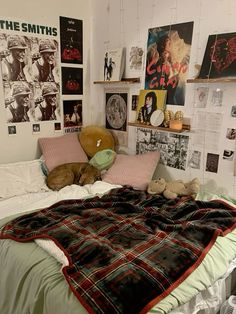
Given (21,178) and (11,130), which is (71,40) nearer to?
(11,130)

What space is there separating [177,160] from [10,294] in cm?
150

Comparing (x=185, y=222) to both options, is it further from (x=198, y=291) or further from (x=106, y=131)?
(x=106, y=131)

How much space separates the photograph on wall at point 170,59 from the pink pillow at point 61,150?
0.87 m

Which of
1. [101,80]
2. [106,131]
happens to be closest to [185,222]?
[106,131]

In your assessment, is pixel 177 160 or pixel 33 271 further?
pixel 177 160

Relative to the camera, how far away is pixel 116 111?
2.64 meters

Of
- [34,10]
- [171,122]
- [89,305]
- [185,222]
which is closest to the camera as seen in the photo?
[89,305]

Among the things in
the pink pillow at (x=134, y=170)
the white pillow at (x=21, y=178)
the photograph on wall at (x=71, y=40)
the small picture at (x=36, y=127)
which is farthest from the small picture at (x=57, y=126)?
the pink pillow at (x=134, y=170)

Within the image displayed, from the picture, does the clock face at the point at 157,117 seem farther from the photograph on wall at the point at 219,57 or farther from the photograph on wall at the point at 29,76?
the photograph on wall at the point at 29,76

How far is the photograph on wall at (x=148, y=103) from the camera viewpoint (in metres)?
2.20

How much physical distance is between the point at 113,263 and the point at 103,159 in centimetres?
132

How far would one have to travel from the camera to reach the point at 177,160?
2.22 metres

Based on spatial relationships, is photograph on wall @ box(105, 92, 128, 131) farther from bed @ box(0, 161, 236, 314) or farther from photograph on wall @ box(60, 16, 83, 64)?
bed @ box(0, 161, 236, 314)

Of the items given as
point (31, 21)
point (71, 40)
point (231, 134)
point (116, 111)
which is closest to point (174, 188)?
point (231, 134)
